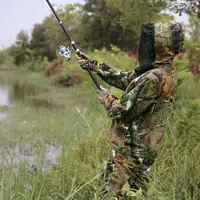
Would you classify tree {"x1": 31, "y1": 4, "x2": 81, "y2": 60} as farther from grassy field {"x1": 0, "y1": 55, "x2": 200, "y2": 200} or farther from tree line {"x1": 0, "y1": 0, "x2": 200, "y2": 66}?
grassy field {"x1": 0, "y1": 55, "x2": 200, "y2": 200}

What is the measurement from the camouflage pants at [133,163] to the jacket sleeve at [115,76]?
21.3 inches

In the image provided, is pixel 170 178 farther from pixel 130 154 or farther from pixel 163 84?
pixel 163 84

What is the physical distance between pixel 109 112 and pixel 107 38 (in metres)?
21.1

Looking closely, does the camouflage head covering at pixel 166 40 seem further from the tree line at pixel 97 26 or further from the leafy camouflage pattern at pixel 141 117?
the tree line at pixel 97 26

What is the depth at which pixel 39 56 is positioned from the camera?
3438cm

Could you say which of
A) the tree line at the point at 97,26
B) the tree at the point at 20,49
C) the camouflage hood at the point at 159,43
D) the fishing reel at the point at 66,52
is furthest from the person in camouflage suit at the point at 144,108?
the tree at the point at 20,49

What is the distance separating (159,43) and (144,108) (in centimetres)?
43

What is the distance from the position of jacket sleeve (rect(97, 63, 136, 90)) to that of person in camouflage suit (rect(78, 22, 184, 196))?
1.00 feet

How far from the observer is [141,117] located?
106 inches

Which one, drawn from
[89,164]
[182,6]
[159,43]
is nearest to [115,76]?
[159,43]

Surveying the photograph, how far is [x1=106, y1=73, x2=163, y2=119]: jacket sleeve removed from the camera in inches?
100

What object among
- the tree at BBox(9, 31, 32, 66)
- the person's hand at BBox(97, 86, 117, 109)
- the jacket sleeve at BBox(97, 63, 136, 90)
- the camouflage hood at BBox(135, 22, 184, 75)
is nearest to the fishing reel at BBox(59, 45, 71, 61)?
the jacket sleeve at BBox(97, 63, 136, 90)

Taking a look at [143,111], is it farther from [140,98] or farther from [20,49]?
[20,49]

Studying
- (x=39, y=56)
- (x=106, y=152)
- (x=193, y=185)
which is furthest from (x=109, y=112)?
(x=39, y=56)
